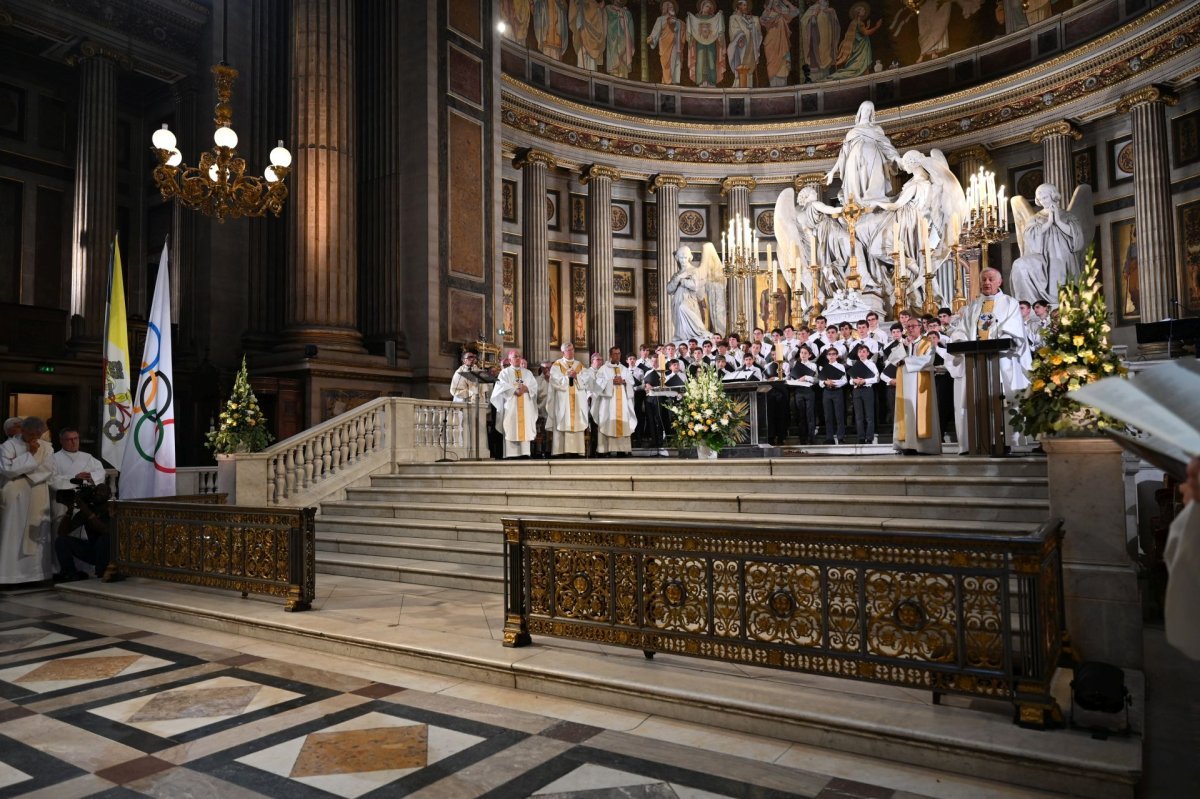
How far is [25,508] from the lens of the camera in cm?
867

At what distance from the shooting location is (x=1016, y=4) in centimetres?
2214

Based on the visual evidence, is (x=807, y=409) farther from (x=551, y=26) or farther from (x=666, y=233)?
(x=551, y=26)

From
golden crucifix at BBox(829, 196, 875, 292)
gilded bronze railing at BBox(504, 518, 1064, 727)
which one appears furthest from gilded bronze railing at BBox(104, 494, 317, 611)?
golden crucifix at BBox(829, 196, 875, 292)

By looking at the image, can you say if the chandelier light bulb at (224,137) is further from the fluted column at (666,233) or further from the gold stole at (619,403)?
the fluted column at (666,233)

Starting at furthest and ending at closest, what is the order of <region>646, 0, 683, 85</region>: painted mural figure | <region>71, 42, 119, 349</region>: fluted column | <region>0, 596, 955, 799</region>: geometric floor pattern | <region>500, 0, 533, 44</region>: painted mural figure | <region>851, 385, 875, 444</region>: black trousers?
1. <region>646, 0, 683, 85</region>: painted mural figure
2. <region>500, 0, 533, 44</region>: painted mural figure
3. <region>71, 42, 119, 349</region>: fluted column
4. <region>851, 385, 875, 444</region>: black trousers
5. <region>0, 596, 955, 799</region>: geometric floor pattern

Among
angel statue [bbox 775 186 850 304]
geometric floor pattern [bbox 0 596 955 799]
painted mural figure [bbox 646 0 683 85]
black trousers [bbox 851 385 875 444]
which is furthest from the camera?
painted mural figure [bbox 646 0 683 85]

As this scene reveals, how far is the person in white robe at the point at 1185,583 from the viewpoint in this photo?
1.62 m

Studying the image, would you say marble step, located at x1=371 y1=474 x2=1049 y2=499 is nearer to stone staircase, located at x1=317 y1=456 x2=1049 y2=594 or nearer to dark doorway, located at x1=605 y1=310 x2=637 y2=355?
stone staircase, located at x1=317 y1=456 x2=1049 y2=594

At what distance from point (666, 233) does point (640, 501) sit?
17.5 metres

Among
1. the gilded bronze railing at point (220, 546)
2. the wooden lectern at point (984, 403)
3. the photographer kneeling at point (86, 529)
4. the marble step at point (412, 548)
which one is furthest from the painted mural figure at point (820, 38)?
the photographer kneeling at point (86, 529)

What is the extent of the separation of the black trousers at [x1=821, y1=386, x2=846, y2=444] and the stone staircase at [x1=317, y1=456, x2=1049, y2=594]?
310 centimetres

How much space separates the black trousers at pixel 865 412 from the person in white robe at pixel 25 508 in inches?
403

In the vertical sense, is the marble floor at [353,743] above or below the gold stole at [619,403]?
below

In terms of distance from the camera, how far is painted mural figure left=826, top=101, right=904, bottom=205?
18.0 m
